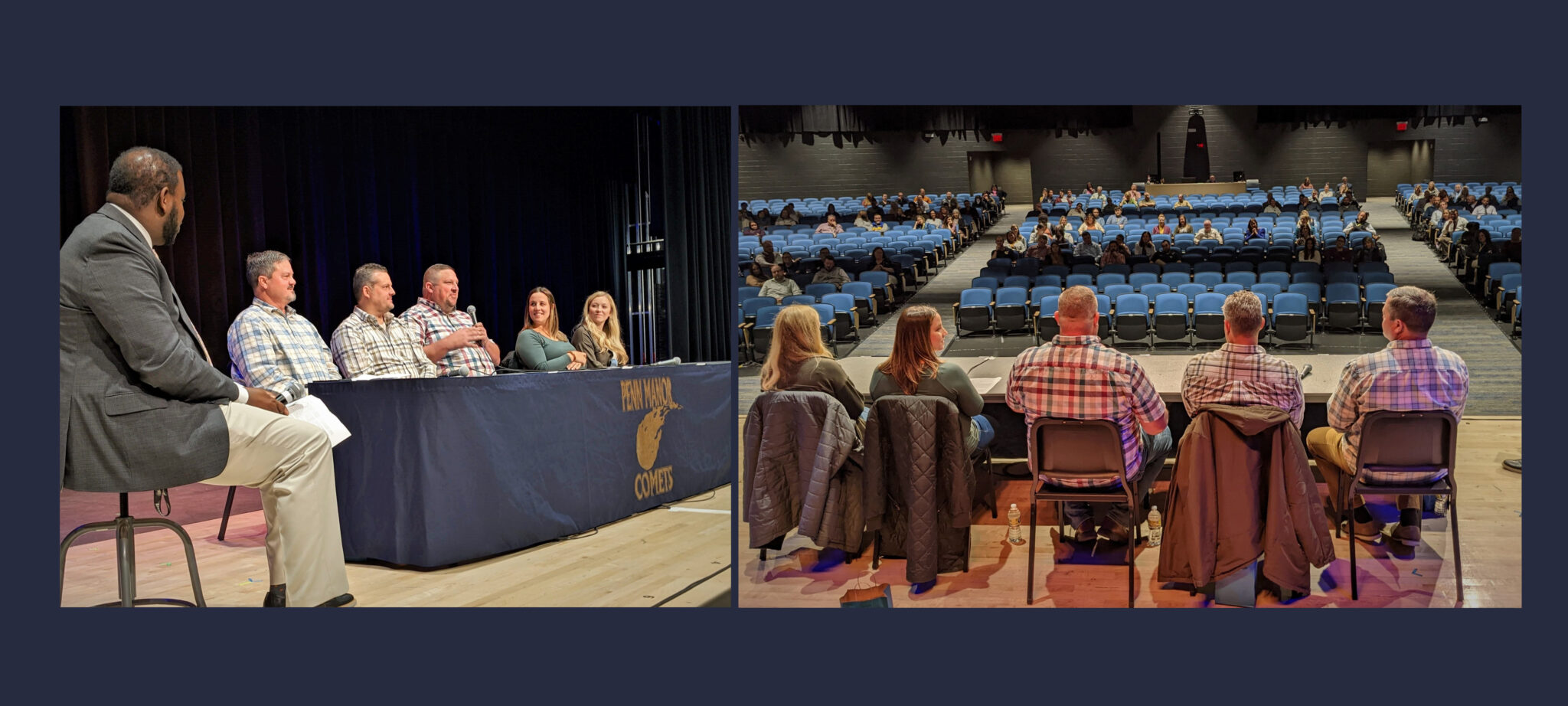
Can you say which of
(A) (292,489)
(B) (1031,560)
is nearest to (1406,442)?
(B) (1031,560)

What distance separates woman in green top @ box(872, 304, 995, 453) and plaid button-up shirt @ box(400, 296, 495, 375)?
1.88m

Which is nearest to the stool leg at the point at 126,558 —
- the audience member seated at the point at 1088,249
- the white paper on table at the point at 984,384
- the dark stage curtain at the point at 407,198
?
the dark stage curtain at the point at 407,198

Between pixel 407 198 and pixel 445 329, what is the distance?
99.9 inches

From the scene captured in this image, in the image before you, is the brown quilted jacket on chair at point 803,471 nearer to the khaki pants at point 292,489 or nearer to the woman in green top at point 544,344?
the khaki pants at point 292,489

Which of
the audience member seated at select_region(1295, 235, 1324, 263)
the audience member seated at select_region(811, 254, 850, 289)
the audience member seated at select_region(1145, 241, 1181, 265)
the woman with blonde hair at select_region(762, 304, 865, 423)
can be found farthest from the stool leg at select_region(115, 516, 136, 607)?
the audience member seated at select_region(1295, 235, 1324, 263)

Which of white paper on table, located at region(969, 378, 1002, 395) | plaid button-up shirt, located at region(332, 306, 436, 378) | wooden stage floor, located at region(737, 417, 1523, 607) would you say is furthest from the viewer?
white paper on table, located at region(969, 378, 1002, 395)

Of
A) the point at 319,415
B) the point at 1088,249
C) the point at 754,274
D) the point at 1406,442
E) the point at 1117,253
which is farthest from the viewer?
the point at 1117,253

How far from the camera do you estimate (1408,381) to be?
328 centimetres

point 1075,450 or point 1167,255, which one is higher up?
point 1167,255

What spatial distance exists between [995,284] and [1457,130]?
248 centimetres

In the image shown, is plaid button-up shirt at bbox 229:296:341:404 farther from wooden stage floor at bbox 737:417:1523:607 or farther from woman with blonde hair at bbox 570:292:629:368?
wooden stage floor at bbox 737:417:1523:607

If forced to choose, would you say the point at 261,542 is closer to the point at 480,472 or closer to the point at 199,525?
the point at 199,525

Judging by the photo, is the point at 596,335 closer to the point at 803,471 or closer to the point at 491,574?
the point at 491,574

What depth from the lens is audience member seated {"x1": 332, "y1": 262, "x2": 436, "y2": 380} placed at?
398 cm
